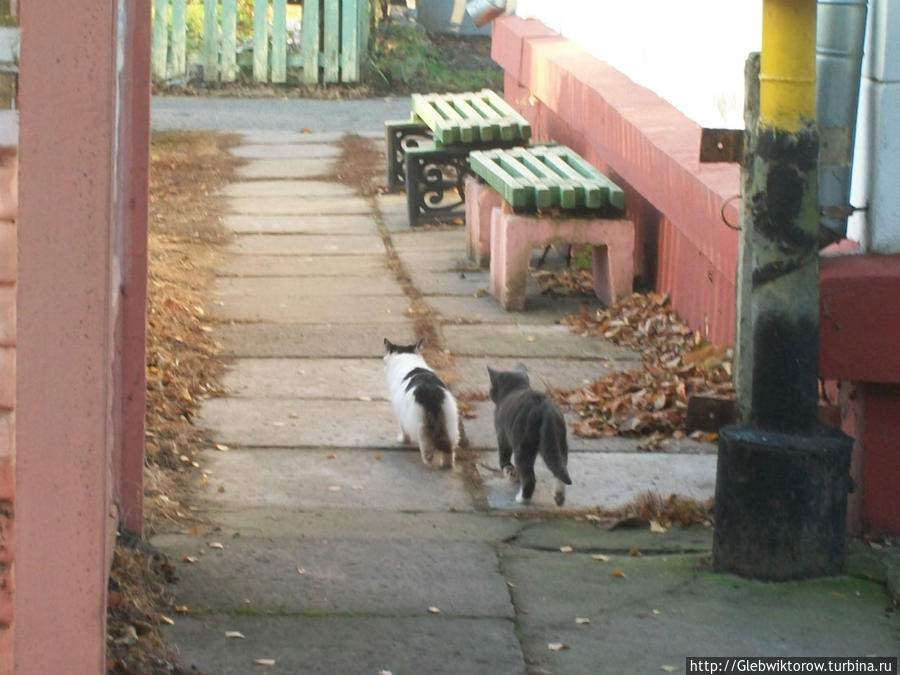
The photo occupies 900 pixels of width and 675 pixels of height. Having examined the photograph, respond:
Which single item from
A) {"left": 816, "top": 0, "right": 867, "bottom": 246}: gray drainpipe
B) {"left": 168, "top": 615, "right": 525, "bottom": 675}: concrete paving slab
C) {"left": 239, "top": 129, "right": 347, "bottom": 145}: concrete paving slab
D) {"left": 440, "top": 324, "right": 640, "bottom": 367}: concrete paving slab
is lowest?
{"left": 168, "top": 615, "right": 525, "bottom": 675}: concrete paving slab

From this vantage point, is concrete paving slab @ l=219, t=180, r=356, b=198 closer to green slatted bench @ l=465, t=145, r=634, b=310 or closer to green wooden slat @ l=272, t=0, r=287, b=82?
green slatted bench @ l=465, t=145, r=634, b=310

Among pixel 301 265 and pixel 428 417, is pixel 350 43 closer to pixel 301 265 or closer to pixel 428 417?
pixel 301 265

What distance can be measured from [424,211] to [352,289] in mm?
2303

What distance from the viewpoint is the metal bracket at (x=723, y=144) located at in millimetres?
5230

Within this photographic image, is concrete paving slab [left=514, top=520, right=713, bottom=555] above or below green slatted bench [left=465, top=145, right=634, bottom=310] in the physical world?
below

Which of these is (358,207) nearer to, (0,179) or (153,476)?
(153,476)

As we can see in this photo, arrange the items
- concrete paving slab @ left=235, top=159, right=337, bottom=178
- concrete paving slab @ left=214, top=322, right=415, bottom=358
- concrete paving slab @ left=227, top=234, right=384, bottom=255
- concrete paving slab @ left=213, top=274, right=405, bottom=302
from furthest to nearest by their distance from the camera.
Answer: concrete paving slab @ left=235, top=159, right=337, bottom=178 < concrete paving slab @ left=227, top=234, right=384, bottom=255 < concrete paving slab @ left=213, top=274, right=405, bottom=302 < concrete paving slab @ left=214, top=322, right=415, bottom=358

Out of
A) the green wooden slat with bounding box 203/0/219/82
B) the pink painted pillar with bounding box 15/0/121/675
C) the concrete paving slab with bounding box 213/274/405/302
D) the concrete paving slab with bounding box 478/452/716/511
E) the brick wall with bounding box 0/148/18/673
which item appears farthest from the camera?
the green wooden slat with bounding box 203/0/219/82

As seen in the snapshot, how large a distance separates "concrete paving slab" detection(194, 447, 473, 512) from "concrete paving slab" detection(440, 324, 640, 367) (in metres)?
1.70

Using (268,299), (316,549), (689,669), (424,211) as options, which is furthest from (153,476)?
(424,211)

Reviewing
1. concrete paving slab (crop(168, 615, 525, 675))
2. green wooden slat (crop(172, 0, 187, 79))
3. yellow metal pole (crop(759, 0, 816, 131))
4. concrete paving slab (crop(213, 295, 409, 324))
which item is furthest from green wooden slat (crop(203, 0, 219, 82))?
concrete paving slab (crop(168, 615, 525, 675))

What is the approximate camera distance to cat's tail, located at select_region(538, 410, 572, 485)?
564 centimetres

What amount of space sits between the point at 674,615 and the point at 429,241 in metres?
6.59

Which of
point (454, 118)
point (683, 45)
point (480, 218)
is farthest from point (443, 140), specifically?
point (683, 45)
